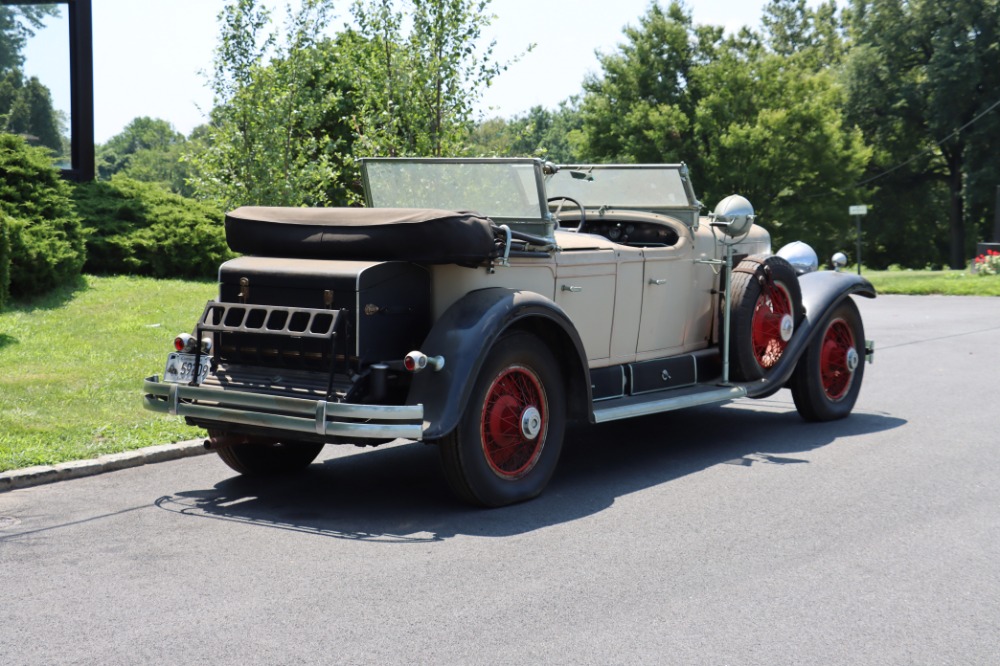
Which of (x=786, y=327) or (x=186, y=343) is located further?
(x=786, y=327)

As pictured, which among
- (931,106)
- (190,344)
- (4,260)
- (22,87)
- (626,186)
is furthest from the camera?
(931,106)

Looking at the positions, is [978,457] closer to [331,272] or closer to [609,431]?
[609,431]

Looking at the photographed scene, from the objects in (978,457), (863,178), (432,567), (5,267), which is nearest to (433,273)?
(432,567)

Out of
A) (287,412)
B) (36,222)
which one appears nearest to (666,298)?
(287,412)

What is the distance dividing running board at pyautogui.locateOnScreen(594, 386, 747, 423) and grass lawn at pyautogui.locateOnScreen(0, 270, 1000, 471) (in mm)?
2937

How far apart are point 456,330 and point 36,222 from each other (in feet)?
32.9

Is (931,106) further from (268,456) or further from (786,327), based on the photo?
(268,456)

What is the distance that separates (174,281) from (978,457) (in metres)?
11.7

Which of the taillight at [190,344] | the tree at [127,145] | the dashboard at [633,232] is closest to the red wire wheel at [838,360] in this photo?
the dashboard at [633,232]

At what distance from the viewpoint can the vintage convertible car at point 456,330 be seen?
584cm

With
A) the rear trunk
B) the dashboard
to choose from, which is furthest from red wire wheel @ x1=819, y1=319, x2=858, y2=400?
the rear trunk

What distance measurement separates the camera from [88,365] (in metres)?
10.0

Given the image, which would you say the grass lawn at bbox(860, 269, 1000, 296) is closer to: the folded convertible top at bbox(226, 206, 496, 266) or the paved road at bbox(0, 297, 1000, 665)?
the paved road at bbox(0, 297, 1000, 665)

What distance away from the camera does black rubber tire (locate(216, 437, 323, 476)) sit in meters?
6.79
